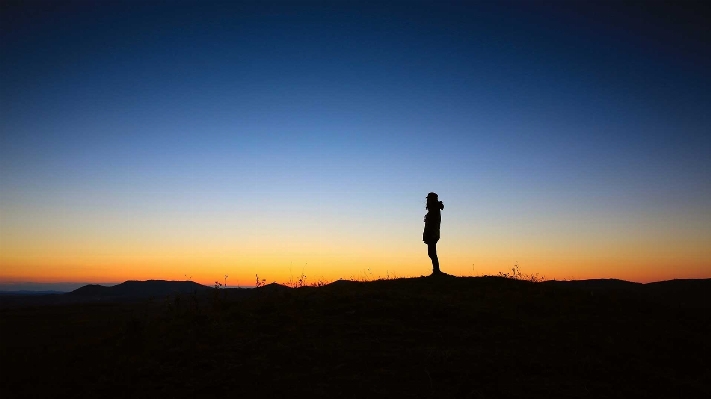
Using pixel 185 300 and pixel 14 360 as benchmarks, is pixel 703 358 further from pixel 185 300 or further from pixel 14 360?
pixel 14 360

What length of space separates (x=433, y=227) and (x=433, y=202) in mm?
1071

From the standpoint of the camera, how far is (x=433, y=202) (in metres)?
17.1

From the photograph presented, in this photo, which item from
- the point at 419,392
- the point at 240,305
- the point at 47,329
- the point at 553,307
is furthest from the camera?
the point at 47,329

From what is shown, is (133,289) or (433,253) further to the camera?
(133,289)

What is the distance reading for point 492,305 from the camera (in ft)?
37.7

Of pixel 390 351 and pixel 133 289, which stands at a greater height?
pixel 390 351

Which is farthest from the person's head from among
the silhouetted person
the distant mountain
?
the distant mountain

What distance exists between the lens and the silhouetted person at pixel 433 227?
16656mm

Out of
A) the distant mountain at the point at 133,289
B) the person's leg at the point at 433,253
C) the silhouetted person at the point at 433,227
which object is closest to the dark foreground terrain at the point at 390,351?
the person's leg at the point at 433,253

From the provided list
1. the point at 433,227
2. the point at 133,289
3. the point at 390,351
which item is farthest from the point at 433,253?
the point at 133,289

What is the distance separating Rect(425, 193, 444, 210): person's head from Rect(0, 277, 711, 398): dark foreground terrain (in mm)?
4869

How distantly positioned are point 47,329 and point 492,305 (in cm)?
2052

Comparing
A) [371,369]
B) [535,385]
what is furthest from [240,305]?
[535,385]

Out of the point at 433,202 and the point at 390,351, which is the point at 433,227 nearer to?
the point at 433,202
